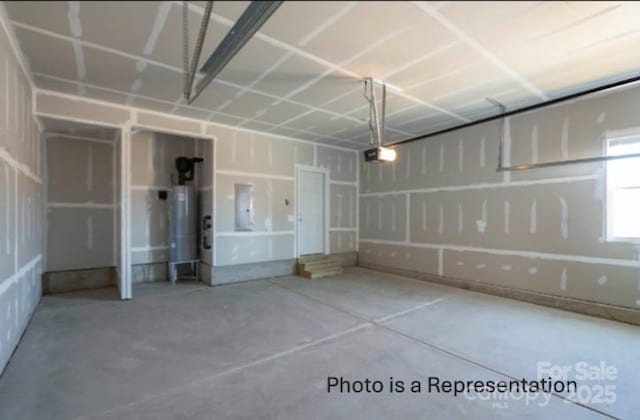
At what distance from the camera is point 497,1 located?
85.8 inches

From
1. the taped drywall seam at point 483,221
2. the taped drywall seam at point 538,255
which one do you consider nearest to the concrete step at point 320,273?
the taped drywall seam at point 538,255

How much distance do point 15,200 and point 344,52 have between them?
3462mm

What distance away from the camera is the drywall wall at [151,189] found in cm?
557

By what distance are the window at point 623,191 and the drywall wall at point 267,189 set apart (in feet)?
15.0

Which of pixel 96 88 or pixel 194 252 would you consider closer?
pixel 96 88

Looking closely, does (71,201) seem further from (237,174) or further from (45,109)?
(237,174)

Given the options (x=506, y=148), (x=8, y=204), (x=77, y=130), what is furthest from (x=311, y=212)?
(x=8, y=204)

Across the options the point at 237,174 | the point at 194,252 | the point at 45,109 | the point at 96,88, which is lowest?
the point at 194,252

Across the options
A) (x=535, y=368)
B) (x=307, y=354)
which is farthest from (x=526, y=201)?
(x=307, y=354)

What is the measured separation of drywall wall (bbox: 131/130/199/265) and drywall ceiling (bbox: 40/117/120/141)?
47 centimetres

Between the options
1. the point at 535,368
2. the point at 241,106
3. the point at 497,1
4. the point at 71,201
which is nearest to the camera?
the point at 497,1

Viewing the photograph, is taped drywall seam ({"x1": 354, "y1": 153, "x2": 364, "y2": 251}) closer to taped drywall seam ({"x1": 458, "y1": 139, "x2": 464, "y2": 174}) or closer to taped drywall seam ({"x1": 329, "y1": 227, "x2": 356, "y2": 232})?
taped drywall seam ({"x1": 329, "y1": 227, "x2": 356, "y2": 232})

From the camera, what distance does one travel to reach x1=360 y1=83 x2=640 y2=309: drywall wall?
3867 millimetres

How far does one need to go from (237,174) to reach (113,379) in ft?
12.5
